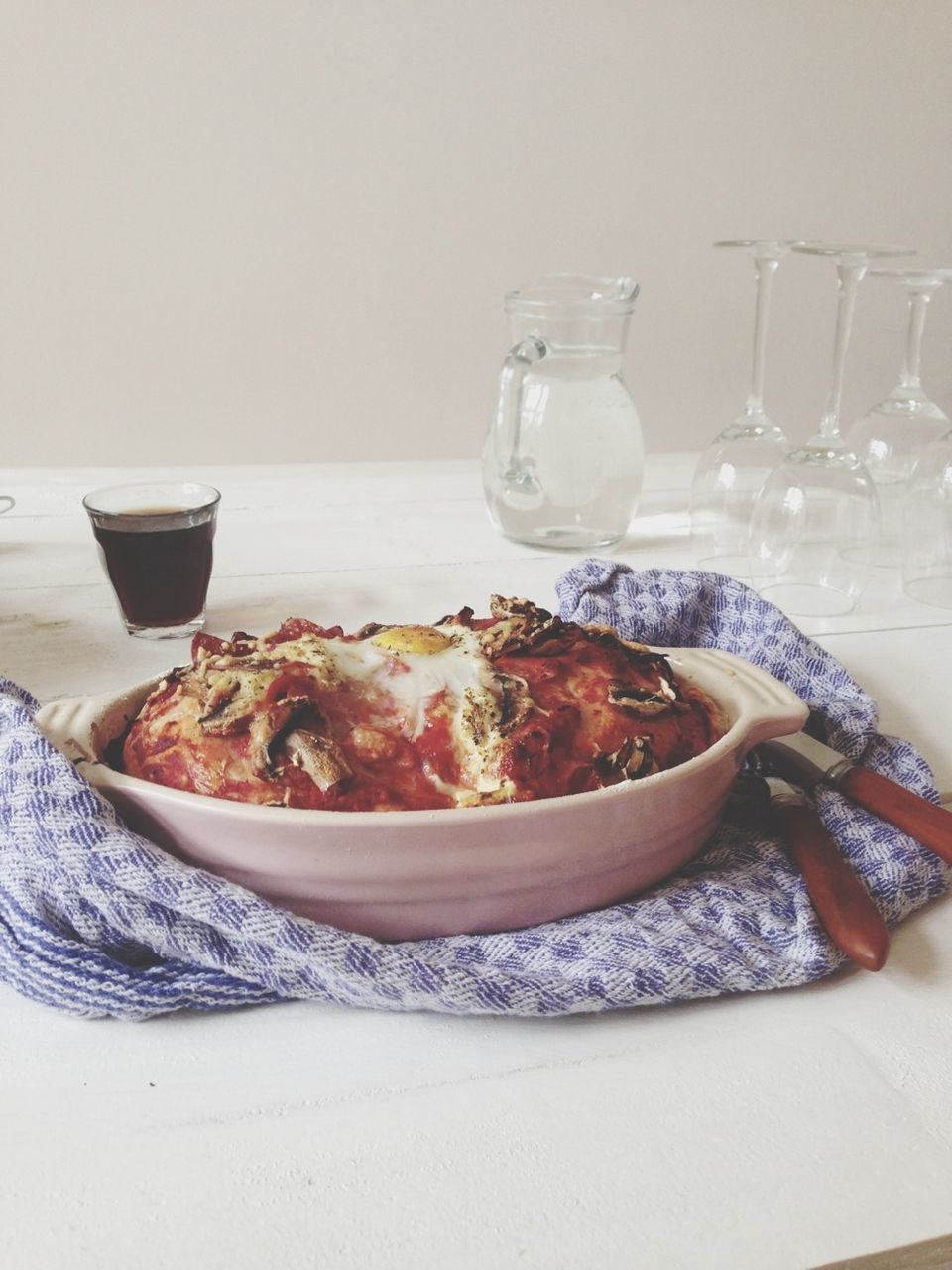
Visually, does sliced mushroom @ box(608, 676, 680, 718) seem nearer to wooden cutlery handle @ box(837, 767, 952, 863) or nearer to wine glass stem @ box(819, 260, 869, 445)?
wooden cutlery handle @ box(837, 767, 952, 863)

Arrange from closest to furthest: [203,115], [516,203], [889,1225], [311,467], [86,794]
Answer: [889,1225], [86,794], [311,467], [203,115], [516,203]

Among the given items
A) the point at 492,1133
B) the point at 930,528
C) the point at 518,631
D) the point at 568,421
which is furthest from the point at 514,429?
the point at 492,1133

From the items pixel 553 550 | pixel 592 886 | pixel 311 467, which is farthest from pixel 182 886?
pixel 311 467

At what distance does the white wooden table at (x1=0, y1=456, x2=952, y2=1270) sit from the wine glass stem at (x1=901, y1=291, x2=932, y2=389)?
803 millimetres

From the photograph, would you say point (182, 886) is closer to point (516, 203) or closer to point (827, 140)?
point (516, 203)

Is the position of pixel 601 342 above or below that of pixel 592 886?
above

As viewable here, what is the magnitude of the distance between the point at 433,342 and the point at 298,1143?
1.82 meters

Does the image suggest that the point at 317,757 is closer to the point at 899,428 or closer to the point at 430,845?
the point at 430,845

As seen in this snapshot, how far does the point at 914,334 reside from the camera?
1293 millimetres

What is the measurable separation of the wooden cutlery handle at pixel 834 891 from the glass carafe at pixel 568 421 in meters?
0.60

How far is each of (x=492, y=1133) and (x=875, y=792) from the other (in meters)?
0.31

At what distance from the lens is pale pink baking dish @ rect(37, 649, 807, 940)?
0.54m

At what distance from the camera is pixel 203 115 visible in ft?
6.26

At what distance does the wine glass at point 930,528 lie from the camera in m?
1.12
